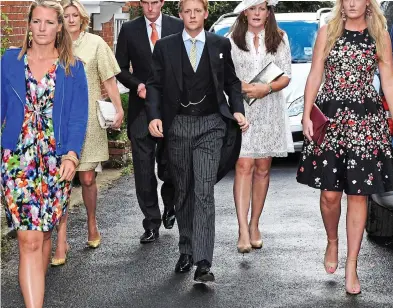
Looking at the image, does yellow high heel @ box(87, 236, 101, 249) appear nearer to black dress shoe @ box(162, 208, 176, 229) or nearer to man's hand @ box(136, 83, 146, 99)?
black dress shoe @ box(162, 208, 176, 229)

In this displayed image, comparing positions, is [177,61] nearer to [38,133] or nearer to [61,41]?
[61,41]

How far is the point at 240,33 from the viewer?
8.71 m

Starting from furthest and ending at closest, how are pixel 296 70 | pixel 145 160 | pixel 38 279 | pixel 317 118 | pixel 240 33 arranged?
pixel 296 70 → pixel 145 160 → pixel 240 33 → pixel 317 118 → pixel 38 279

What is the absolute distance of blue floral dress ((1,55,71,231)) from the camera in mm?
6250

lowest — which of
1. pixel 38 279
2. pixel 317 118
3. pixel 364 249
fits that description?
pixel 364 249

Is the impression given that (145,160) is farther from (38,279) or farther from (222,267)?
(38,279)

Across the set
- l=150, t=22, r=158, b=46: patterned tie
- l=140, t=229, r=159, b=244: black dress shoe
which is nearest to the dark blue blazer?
l=150, t=22, r=158, b=46: patterned tie

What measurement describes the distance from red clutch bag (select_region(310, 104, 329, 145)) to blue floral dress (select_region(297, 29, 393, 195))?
82 mm

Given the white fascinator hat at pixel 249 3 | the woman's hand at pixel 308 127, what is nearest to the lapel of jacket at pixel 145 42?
the white fascinator hat at pixel 249 3

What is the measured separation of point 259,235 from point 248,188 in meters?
0.42

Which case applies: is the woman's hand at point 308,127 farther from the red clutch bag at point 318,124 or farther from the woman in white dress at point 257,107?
the woman in white dress at point 257,107

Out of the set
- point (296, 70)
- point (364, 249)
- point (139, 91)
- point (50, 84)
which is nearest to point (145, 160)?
point (139, 91)

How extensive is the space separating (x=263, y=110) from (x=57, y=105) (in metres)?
2.80

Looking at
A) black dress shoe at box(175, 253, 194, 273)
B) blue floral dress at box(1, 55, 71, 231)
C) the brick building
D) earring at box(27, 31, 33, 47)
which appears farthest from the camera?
the brick building
